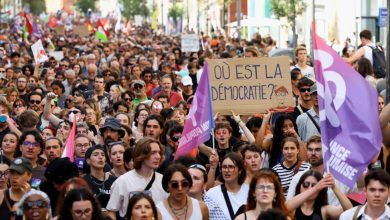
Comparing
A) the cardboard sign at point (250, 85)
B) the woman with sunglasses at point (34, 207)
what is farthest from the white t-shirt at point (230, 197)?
the cardboard sign at point (250, 85)

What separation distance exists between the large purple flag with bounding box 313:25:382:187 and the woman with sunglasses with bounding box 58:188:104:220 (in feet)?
5.62

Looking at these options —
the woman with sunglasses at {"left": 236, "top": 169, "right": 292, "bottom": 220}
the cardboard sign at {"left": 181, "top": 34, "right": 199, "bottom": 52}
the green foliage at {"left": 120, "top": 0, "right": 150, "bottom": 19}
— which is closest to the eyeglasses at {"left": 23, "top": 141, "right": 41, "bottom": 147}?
the woman with sunglasses at {"left": 236, "top": 169, "right": 292, "bottom": 220}

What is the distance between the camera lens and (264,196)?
9.51 meters

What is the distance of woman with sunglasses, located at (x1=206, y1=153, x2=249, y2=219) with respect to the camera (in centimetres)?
1081

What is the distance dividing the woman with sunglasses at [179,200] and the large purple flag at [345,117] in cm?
118

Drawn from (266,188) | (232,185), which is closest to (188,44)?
(232,185)

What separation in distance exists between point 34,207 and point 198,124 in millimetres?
3857

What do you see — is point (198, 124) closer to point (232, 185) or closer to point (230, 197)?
point (232, 185)

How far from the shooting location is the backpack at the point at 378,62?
21.4m

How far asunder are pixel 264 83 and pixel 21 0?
14532 cm

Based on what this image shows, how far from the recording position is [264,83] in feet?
49.4

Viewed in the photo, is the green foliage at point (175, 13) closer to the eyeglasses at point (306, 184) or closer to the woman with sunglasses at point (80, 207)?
the eyeglasses at point (306, 184)


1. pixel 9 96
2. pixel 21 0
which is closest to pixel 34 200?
pixel 9 96

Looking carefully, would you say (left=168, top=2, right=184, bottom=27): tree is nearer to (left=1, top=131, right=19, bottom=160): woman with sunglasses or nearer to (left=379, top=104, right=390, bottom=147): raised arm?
(left=1, top=131, right=19, bottom=160): woman with sunglasses
